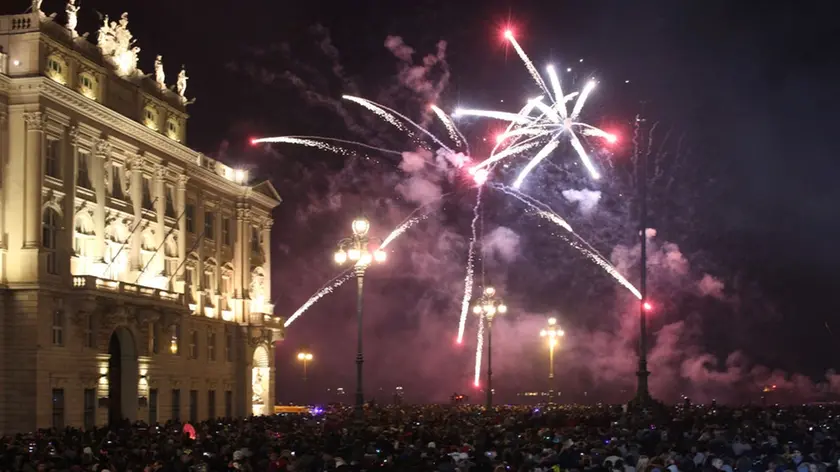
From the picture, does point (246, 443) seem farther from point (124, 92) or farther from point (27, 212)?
point (124, 92)

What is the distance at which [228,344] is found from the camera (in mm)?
79188

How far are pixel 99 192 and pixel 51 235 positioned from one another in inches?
203

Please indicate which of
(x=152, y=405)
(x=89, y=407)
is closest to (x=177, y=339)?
(x=152, y=405)

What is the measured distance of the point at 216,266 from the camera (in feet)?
255

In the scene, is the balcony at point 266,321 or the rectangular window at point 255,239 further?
the rectangular window at point 255,239

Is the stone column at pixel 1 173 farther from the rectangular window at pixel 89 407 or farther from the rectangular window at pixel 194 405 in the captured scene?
the rectangular window at pixel 194 405

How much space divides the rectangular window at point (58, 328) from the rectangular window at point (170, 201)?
1420 cm

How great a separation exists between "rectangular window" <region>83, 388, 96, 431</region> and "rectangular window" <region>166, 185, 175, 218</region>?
13847mm

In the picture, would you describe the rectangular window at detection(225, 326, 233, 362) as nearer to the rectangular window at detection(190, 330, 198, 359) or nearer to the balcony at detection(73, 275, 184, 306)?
the rectangular window at detection(190, 330, 198, 359)

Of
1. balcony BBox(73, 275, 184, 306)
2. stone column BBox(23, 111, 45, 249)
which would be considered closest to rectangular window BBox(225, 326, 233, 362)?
balcony BBox(73, 275, 184, 306)

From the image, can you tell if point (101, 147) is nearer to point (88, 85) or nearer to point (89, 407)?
point (88, 85)

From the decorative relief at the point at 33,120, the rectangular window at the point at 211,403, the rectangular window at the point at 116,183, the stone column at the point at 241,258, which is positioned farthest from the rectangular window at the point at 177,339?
the decorative relief at the point at 33,120

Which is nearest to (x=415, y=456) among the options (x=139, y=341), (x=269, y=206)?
(x=139, y=341)

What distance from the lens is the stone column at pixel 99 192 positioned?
6009 cm
